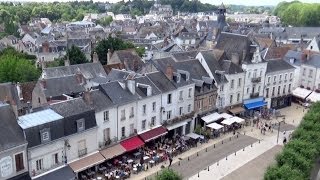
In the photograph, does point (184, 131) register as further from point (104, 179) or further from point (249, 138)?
point (104, 179)

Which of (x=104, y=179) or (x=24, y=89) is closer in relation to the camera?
(x=104, y=179)

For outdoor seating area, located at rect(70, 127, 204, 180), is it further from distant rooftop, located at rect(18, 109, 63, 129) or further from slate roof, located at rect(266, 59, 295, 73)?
slate roof, located at rect(266, 59, 295, 73)

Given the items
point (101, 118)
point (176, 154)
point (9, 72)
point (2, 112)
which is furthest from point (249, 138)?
point (9, 72)

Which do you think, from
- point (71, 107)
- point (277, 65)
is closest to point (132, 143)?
point (71, 107)

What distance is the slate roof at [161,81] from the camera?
1611 inches

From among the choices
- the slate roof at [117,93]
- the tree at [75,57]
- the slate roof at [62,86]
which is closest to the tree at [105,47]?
the tree at [75,57]

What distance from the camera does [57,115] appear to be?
1190 inches

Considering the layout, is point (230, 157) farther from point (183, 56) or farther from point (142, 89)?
point (183, 56)

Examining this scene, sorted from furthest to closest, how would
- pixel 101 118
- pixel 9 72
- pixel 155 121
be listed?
pixel 9 72, pixel 155 121, pixel 101 118

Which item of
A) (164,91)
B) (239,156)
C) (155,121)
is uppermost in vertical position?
(164,91)

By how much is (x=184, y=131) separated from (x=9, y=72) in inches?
1130

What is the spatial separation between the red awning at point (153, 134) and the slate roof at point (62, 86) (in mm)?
11178

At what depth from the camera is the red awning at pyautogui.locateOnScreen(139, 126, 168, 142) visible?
37.7 metres

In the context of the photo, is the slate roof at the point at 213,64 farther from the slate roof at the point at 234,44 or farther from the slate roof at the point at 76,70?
the slate roof at the point at 76,70
